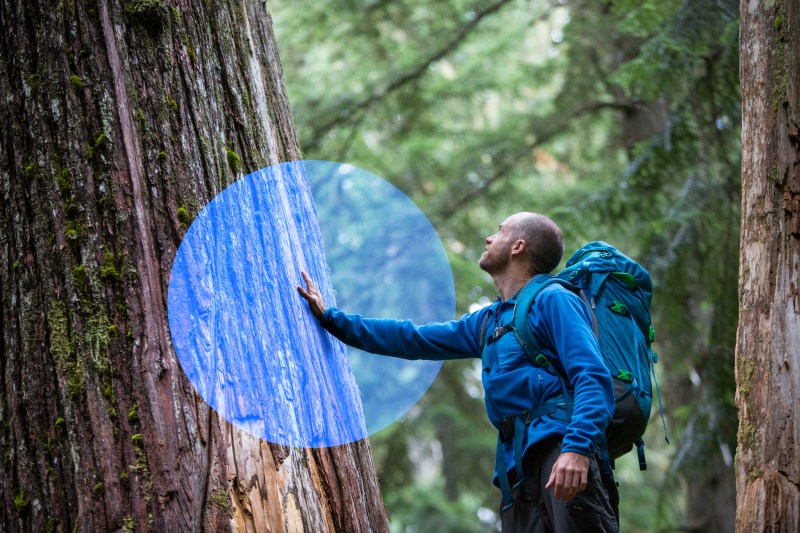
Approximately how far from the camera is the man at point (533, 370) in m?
2.62

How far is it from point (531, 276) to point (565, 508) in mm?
975

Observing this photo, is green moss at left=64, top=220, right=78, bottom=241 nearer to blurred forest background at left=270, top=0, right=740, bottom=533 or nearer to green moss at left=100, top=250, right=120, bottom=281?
green moss at left=100, top=250, right=120, bottom=281

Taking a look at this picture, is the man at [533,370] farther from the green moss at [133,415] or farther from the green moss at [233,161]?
the green moss at [133,415]

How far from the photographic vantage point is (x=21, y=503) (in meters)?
2.37

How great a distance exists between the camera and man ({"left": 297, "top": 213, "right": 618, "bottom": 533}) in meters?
2.62

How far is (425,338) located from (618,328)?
821mm

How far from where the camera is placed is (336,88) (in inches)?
494

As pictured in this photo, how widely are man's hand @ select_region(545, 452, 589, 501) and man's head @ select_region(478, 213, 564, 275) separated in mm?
929

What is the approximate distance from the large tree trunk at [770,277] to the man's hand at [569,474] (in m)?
0.90

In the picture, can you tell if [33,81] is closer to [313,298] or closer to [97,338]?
[97,338]

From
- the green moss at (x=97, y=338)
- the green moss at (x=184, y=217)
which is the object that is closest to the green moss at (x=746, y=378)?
the green moss at (x=184, y=217)

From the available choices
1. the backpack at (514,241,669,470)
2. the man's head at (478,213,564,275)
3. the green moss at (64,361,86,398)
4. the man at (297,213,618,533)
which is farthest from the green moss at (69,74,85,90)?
the backpack at (514,241,669,470)

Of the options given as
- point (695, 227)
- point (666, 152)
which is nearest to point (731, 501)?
point (695, 227)
